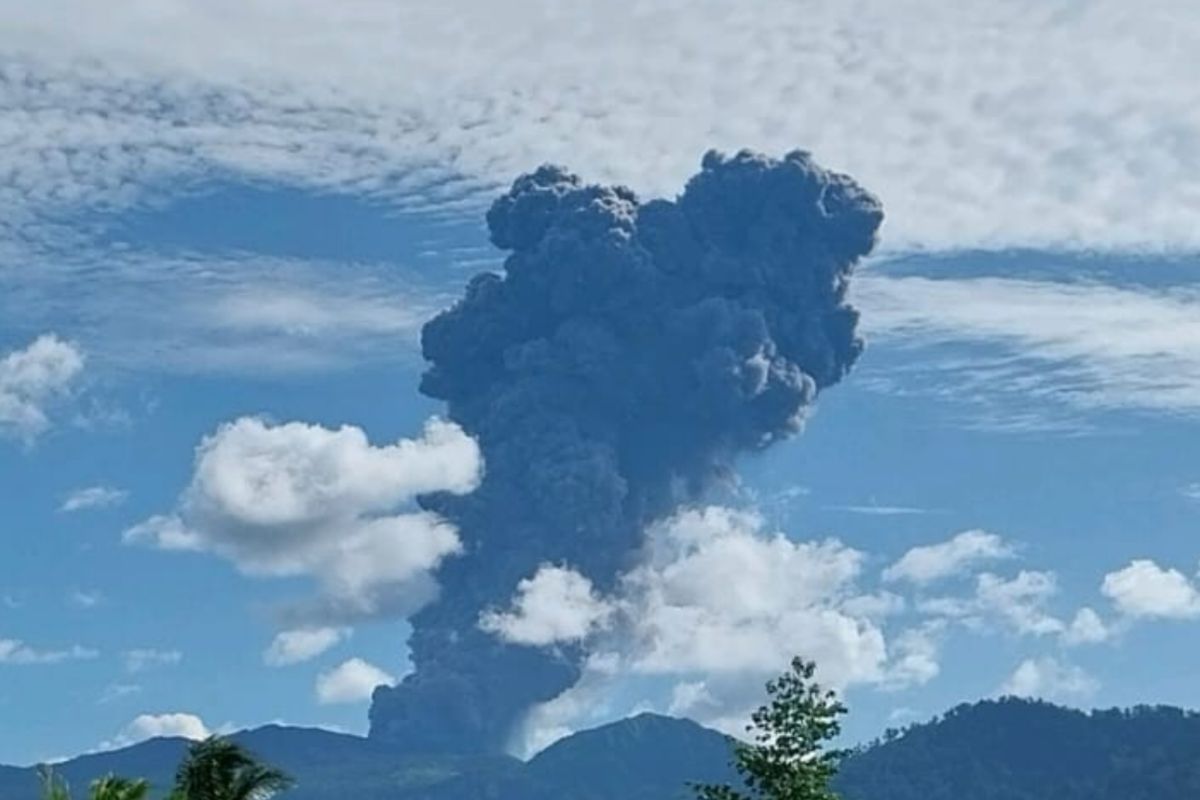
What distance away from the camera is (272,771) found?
151 ft

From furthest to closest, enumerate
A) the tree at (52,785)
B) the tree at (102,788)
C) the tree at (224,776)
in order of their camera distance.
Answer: the tree at (224,776) < the tree at (102,788) < the tree at (52,785)

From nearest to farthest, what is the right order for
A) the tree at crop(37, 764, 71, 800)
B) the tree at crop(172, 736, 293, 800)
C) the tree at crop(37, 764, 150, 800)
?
the tree at crop(37, 764, 71, 800) → the tree at crop(37, 764, 150, 800) → the tree at crop(172, 736, 293, 800)

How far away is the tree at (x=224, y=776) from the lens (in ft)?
149

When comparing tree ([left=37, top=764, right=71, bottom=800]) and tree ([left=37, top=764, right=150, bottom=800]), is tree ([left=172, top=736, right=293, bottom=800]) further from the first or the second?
tree ([left=37, top=764, right=71, bottom=800])

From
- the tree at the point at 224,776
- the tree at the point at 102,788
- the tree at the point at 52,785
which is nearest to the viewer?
the tree at the point at 52,785

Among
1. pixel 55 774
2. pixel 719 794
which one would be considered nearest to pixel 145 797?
pixel 55 774

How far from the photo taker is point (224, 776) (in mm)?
45812

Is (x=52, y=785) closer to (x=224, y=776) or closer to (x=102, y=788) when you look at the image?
(x=102, y=788)

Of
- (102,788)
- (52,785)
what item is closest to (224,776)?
(102,788)

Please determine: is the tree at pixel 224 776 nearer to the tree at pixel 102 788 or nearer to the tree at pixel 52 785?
the tree at pixel 102 788

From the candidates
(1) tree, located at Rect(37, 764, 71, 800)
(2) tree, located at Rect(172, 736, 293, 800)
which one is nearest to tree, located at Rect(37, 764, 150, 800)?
(1) tree, located at Rect(37, 764, 71, 800)

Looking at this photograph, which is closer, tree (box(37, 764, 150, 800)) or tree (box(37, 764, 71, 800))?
tree (box(37, 764, 71, 800))

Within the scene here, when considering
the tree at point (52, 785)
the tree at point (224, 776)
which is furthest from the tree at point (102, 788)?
the tree at point (224, 776)

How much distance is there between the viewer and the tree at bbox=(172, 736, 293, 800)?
45562mm
